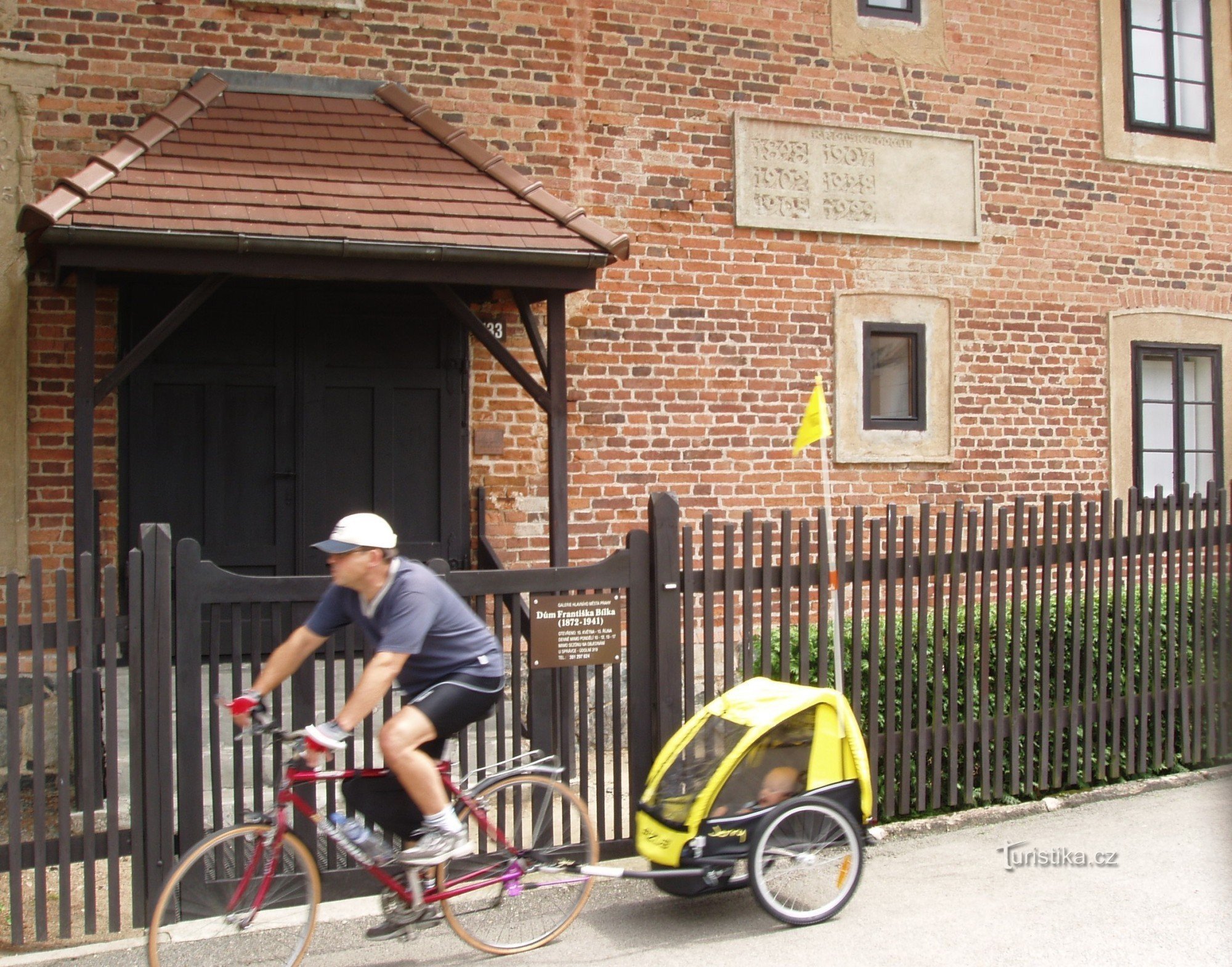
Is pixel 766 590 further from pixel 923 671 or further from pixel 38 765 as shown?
pixel 38 765

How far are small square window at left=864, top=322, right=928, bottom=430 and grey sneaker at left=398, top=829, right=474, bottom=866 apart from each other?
6440 mm

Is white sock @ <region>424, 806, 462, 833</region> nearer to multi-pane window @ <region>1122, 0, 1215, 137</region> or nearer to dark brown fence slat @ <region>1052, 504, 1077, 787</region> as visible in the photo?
dark brown fence slat @ <region>1052, 504, 1077, 787</region>

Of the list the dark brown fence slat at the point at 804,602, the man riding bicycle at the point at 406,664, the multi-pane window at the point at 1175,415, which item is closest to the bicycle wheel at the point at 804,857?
the dark brown fence slat at the point at 804,602

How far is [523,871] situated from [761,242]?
6.16 meters

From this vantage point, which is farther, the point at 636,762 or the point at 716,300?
the point at 716,300

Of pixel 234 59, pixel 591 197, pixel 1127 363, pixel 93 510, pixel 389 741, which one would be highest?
pixel 234 59

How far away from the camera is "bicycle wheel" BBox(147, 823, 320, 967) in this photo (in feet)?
13.5

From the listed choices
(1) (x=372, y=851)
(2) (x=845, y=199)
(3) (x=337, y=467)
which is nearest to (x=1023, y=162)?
(2) (x=845, y=199)

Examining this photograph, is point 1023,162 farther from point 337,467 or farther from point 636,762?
point 636,762

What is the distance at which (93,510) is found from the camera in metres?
7.19

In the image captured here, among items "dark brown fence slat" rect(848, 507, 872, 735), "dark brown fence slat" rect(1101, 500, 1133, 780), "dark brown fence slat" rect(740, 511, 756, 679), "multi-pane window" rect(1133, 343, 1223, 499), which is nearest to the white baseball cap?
"dark brown fence slat" rect(740, 511, 756, 679)

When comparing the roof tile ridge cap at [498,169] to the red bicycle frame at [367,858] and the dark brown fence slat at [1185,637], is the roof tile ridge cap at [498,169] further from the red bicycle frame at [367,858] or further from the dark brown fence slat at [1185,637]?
the red bicycle frame at [367,858]

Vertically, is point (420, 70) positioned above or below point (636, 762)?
above

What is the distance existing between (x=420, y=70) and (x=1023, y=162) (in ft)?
16.6
